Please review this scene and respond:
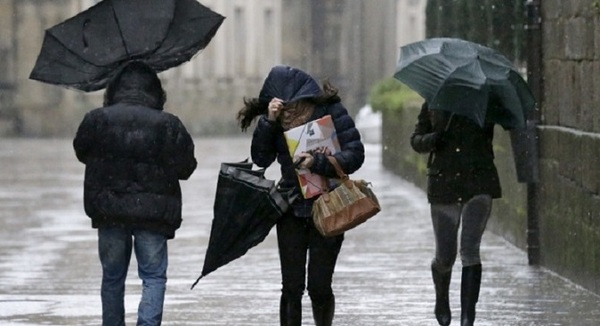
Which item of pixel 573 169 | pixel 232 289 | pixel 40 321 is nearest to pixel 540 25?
pixel 573 169

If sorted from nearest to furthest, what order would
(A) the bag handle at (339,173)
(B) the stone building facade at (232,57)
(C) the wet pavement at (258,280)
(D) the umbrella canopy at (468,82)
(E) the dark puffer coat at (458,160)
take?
(A) the bag handle at (339,173) → (D) the umbrella canopy at (468,82) → (E) the dark puffer coat at (458,160) → (C) the wet pavement at (258,280) → (B) the stone building facade at (232,57)

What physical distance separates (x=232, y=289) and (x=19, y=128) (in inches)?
1652

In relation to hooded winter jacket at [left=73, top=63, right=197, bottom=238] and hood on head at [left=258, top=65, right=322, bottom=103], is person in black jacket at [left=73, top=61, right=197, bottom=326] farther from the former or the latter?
hood on head at [left=258, top=65, right=322, bottom=103]

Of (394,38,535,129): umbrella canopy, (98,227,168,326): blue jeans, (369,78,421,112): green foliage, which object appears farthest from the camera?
(369,78,421,112): green foliage

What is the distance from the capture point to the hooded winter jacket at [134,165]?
9.55m

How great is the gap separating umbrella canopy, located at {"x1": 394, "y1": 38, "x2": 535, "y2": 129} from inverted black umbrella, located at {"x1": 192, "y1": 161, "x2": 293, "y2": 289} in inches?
55.1

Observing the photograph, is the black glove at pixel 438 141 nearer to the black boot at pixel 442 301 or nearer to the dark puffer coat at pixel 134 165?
the black boot at pixel 442 301

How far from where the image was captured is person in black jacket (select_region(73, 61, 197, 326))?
31.3 feet

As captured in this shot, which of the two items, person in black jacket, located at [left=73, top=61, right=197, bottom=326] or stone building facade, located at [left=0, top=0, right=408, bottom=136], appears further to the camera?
stone building facade, located at [left=0, top=0, right=408, bottom=136]

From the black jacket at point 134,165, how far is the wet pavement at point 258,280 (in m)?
2.23

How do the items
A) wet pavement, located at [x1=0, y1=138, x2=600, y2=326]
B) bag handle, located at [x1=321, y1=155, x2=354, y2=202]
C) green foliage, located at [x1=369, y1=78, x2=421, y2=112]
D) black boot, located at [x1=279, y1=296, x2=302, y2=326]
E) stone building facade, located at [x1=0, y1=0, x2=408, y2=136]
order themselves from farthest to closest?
stone building facade, located at [x1=0, y1=0, x2=408, y2=136], green foliage, located at [x1=369, y1=78, x2=421, y2=112], wet pavement, located at [x1=0, y1=138, x2=600, y2=326], black boot, located at [x1=279, y1=296, x2=302, y2=326], bag handle, located at [x1=321, y1=155, x2=354, y2=202]

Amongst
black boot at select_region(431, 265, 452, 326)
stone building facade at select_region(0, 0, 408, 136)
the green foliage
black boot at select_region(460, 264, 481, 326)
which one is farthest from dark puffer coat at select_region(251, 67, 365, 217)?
stone building facade at select_region(0, 0, 408, 136)

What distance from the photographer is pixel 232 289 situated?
13828 mm

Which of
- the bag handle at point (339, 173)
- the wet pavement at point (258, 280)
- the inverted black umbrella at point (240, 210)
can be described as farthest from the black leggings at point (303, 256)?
the wet pavement at point (258, 280)
